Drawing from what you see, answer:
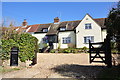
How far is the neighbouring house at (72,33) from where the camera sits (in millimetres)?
21730

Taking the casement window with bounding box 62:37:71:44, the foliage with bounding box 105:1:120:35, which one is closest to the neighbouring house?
the casement window with bounding box 62:37:71:44

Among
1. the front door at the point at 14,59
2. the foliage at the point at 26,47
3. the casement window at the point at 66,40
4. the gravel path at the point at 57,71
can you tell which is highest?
the casement window at the point at 66,40

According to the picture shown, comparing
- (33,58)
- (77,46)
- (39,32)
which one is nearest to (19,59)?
(33,58)

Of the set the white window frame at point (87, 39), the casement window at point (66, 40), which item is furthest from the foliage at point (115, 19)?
the casement window at point (66, 40)

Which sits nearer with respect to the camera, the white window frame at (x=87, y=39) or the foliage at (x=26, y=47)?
the foliage at (x=26, y=47)

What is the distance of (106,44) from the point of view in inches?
258

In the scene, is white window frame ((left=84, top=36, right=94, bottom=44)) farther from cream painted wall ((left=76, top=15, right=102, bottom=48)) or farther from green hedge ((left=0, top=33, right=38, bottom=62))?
green hedge ((left=0, top=33, right=38, bottom=62))

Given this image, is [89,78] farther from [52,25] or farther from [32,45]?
[52,25]

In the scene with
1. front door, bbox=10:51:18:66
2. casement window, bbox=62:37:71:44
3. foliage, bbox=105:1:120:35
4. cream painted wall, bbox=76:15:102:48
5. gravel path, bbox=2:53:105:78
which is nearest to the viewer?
foliage, bbox=105:1:120:35

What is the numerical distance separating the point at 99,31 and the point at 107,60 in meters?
15.9

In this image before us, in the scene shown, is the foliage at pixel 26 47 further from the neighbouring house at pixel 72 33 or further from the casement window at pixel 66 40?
the casement window at pixel 66 40

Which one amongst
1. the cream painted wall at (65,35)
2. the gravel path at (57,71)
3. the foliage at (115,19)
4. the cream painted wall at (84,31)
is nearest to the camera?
the foliage at (115,19)

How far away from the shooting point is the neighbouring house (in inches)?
855

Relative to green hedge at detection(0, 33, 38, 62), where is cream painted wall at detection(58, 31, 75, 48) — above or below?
above
